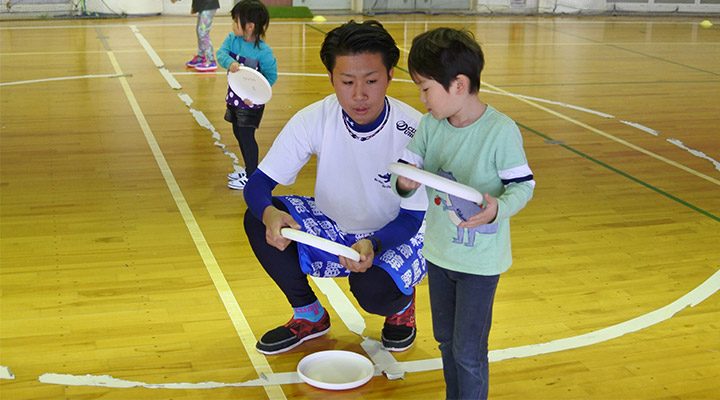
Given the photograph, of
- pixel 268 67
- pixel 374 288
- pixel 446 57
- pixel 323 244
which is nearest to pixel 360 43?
pixel 446 57

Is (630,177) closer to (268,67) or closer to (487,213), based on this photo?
(268,67)

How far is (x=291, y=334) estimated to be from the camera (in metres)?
3.36

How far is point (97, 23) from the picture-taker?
12047 millimetres

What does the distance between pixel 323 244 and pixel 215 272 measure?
1406mm

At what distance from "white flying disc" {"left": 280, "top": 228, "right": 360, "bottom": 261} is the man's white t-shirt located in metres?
0.35

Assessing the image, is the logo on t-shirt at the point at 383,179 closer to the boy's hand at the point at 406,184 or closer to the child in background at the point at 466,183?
the child in background at the point at 466,183

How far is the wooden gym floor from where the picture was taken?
3.19m

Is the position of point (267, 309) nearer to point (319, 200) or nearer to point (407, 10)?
point (319, 200)

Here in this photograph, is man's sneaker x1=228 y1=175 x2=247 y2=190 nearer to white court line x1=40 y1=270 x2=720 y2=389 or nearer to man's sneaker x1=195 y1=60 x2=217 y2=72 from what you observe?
white court line x1=40 y1=270 x2=720 y2=389

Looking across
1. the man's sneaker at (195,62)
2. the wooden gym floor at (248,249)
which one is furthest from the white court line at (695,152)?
the man's sneaker at (195,62)

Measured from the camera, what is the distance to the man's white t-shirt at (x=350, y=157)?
311 centimetres

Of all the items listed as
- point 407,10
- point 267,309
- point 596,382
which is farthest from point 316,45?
point 596,382

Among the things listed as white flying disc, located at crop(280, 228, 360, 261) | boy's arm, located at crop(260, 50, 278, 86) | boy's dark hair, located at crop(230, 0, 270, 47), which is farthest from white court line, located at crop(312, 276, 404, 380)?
boy's dark hair, located at crop(230, 0, 270, 47)

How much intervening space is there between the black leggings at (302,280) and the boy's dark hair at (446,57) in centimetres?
81
